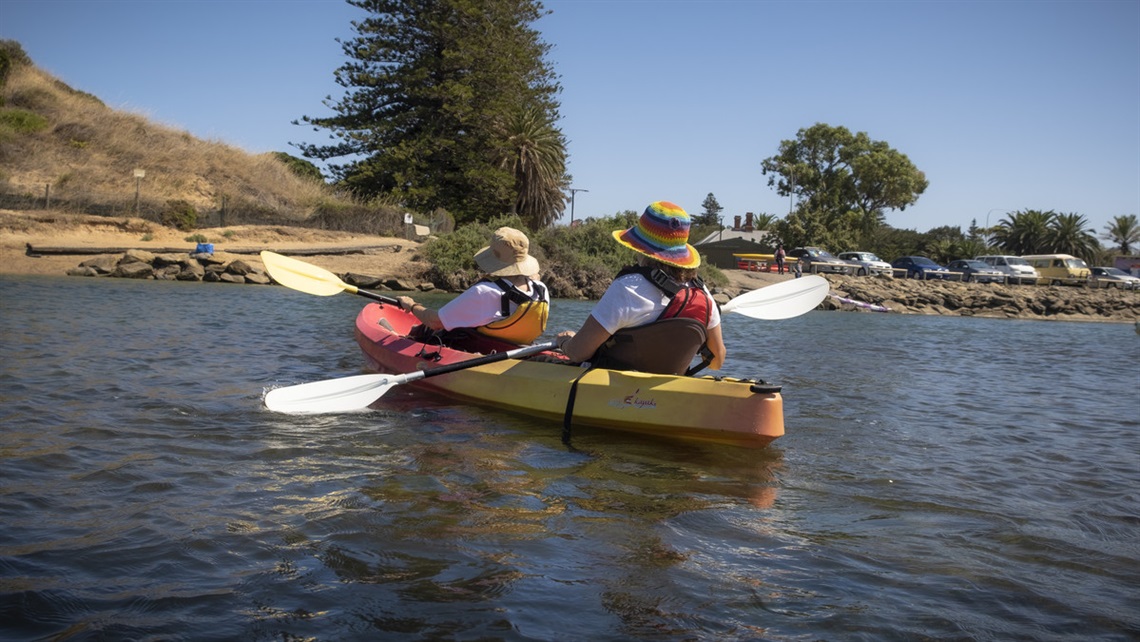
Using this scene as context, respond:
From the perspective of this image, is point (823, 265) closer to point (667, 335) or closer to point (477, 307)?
point (477, 307)

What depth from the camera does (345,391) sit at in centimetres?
606

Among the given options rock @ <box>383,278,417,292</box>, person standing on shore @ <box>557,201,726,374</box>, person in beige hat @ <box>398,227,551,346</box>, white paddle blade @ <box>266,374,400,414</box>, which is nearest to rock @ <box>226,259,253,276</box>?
rock @ <box>383,278,417,292</box>

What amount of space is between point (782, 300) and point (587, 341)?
284 cm

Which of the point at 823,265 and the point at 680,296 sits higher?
the point at 823,265

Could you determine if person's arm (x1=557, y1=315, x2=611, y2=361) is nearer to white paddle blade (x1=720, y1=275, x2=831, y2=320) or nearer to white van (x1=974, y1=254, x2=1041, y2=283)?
white paddle blade (x1=720, y1=275, x2=831, y2=320)

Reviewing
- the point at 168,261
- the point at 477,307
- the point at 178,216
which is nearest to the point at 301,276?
the point at 477,307

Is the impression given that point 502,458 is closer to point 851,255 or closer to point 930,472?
point 930,472

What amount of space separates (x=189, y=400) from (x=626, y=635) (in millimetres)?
4616

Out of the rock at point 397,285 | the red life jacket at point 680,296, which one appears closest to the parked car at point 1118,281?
the rock at point 397,285

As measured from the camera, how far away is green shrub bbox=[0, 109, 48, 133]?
31.8 metres

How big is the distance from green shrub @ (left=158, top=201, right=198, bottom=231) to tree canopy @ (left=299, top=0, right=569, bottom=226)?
6.59 metres

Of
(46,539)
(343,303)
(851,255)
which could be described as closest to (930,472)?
(46,539)

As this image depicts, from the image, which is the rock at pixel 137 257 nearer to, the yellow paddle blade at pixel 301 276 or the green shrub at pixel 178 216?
the green shrub at pixel 178 216

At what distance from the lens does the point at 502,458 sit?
5.09 metres
